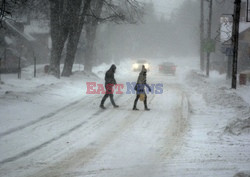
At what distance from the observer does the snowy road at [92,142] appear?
26.1 feet

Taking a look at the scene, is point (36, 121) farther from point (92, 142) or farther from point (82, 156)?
point (82, 156)

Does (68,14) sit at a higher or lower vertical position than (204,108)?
higher

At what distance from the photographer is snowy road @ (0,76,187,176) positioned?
26.1ft

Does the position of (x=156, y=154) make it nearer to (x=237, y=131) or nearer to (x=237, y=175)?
(x=237, y=175)

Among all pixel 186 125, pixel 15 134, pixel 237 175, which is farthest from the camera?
pixel 186 125

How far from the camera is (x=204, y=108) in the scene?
17062mm

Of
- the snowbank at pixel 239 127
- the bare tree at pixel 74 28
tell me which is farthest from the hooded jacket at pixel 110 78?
the bare tree at pixel 74 28

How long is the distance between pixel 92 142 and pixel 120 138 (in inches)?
34.1

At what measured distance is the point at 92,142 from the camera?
10.3 m

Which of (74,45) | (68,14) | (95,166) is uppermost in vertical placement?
(68,14)

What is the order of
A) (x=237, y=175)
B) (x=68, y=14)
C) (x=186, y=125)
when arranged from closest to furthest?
(x=237, y=175) < (x=186, y=125) < (x=68, y=14)

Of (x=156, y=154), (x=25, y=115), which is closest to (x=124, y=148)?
(x=156, y=154)

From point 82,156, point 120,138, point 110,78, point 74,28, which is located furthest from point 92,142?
point 74,28

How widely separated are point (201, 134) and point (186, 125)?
151 cm
